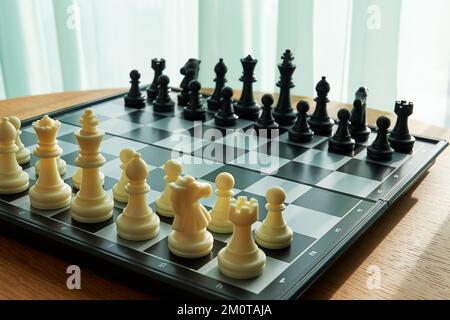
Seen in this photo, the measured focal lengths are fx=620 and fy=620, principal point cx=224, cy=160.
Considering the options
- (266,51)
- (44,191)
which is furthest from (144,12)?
(44,191)

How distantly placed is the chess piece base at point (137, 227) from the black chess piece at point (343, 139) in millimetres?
681

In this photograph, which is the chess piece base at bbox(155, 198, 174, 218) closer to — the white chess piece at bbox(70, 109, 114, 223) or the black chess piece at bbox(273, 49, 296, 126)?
the white chess piece at bbox(70, 109, 114, 223)

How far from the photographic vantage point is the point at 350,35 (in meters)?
2.82

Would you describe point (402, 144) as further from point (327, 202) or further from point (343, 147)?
point (327, 202)

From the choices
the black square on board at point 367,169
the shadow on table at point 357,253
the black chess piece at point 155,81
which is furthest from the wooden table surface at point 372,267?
the black chess piece at point 155,81

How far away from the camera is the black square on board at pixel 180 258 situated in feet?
3.61

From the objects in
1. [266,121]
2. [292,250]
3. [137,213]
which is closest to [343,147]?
[266,121]

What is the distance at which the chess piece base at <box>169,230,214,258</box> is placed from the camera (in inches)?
43.9

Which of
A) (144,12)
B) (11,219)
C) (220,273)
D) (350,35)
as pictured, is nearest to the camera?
(220,273)

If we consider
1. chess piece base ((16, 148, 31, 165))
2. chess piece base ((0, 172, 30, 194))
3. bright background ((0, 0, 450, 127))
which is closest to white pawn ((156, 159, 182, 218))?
chess piece base ((0, 172, 30, 194))

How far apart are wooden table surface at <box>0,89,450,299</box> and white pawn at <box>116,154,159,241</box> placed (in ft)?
0.34

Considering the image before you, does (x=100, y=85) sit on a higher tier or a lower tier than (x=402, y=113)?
lower

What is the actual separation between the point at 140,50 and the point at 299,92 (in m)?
1.08

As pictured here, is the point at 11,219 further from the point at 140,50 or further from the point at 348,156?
the point at 140,50
